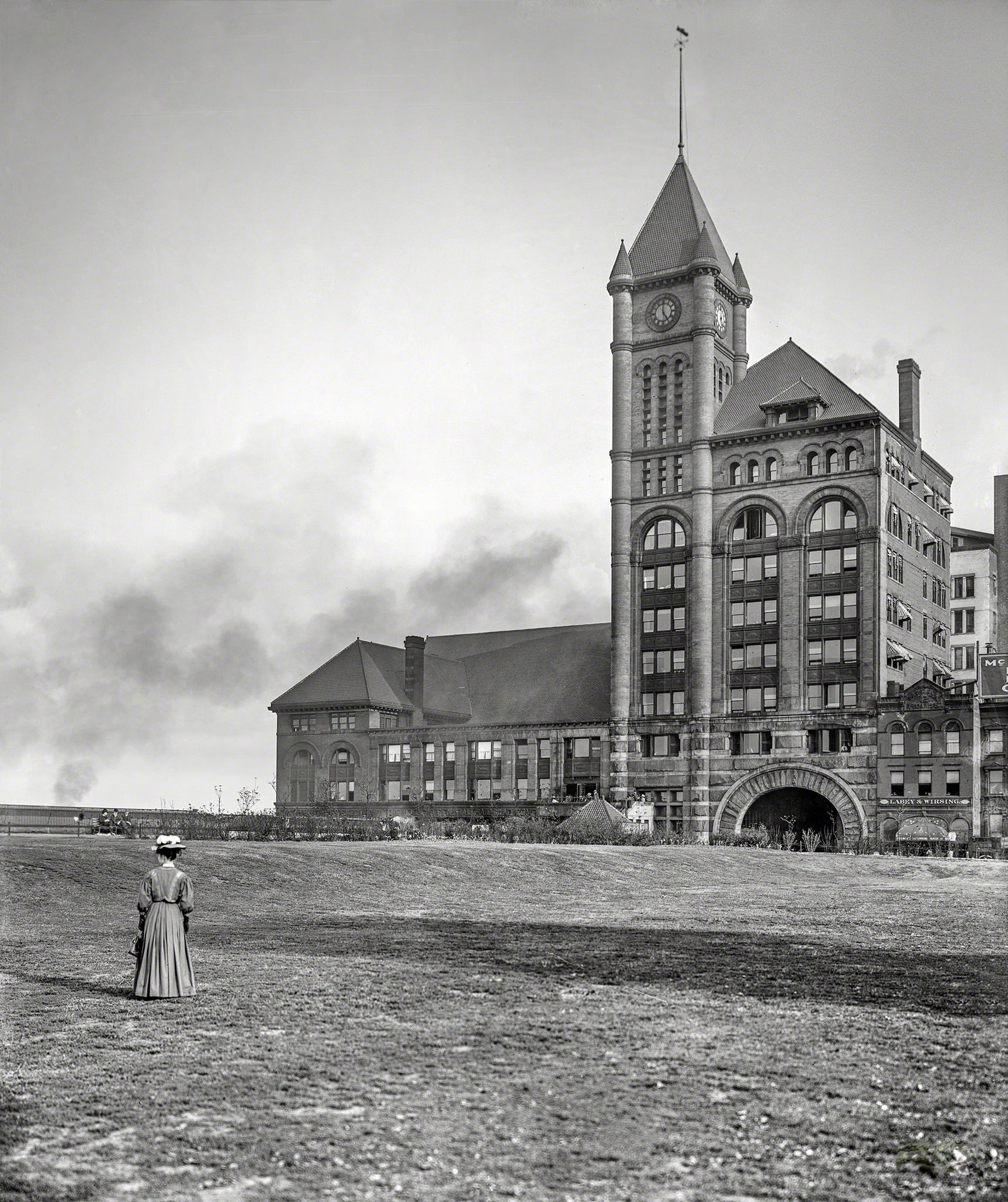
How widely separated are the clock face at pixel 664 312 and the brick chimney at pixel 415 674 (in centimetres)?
2988

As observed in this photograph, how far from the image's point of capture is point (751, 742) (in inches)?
3499

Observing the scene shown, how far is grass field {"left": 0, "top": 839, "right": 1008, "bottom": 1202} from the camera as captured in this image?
1050cm

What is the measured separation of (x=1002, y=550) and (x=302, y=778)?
58071 millimetres

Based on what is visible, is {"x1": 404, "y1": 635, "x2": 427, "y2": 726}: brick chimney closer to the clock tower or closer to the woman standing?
the clock tower

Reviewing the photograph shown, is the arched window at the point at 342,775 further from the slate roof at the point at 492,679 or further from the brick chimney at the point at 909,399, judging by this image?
the brick chimney at the point at 909,399

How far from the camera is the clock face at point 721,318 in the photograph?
95.2m

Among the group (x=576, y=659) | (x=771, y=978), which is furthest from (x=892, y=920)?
(x=576, y=659)

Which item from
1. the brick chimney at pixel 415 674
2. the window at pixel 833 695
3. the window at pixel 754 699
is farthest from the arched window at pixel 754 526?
the brick chimney at pixel 415 674

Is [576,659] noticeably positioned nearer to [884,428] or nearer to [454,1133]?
[884,428]

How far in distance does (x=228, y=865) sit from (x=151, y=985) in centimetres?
1943

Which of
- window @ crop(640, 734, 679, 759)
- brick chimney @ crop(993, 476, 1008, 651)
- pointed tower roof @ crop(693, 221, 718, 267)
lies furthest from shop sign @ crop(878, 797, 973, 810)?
pointed tower roof @ crop(693, 221, 718, 267)

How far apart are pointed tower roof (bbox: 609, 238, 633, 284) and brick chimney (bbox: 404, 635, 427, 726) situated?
101 feet

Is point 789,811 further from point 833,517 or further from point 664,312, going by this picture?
point 664,312

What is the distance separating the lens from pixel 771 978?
19547 mm
